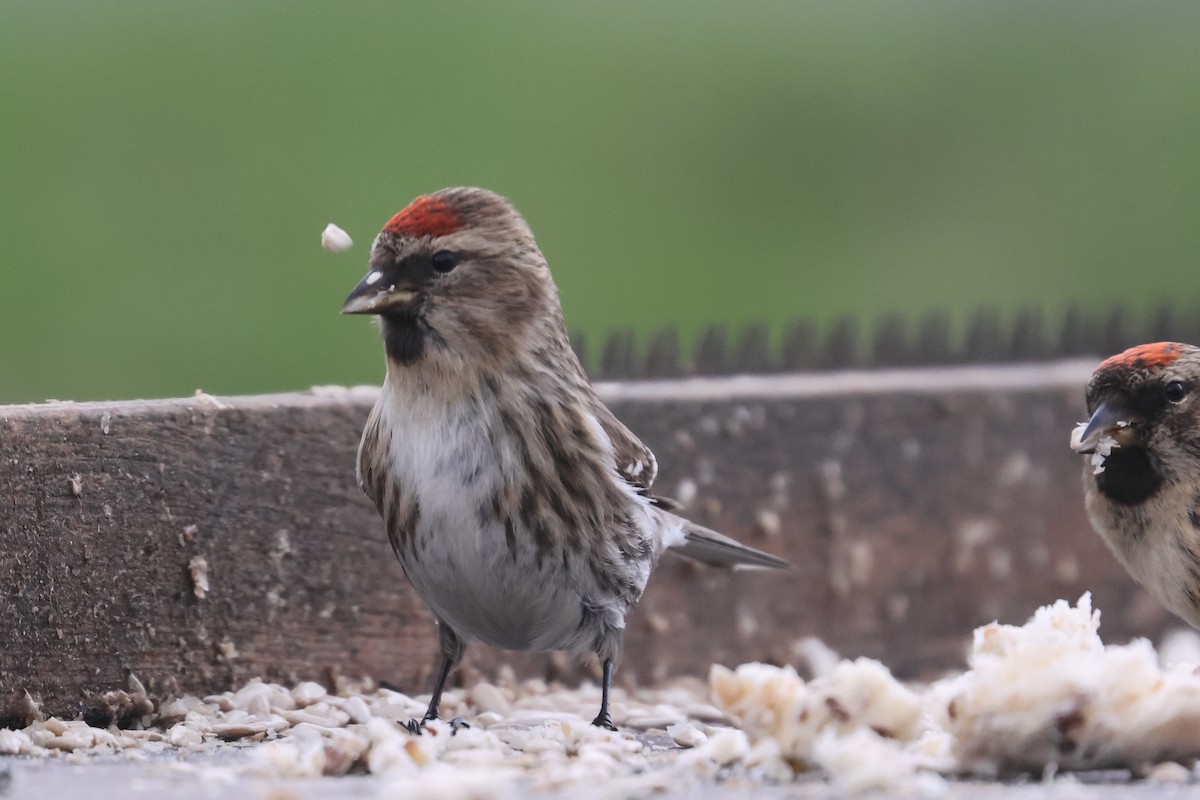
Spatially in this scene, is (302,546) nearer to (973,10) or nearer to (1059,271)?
(1059,271)

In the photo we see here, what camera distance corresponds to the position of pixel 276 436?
418cm

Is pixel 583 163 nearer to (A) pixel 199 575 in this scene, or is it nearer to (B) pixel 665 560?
(B) pixel 665 560

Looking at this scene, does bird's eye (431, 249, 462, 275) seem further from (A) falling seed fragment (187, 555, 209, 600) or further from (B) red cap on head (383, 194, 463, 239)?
(A) falling seed fragment (187, 555, 209, 600)

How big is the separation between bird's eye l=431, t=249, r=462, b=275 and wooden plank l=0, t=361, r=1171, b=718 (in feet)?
1.93

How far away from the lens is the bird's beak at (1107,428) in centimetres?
444

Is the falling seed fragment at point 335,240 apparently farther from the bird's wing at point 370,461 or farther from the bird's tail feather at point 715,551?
the bird's tail feather at point 715,551

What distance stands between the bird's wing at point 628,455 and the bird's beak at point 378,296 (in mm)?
486

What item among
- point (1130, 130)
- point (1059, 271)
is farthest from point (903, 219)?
point (1130, 130)

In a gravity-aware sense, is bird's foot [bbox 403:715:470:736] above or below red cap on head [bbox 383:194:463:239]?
below

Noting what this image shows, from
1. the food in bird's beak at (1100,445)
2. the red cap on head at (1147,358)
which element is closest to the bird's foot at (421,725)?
the food in bird's beak at (1100,445)

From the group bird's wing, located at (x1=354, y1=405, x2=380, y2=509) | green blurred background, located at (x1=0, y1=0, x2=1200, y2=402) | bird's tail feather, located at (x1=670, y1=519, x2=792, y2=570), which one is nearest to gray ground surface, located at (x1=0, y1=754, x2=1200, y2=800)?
bird's wing, located at (x1=354, y1=405, x2=380, y2=509)

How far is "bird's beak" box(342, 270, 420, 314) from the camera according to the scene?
147 inches

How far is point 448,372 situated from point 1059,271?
7913 millimetres

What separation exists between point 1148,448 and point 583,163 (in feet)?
21.7
